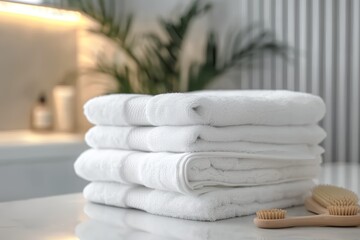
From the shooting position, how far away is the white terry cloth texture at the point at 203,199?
0.91m

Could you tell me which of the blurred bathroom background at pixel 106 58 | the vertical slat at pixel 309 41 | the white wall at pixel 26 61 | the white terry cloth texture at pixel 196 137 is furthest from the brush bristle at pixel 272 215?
the white wall at pixel 26 61

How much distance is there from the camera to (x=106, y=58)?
2660 millimetres

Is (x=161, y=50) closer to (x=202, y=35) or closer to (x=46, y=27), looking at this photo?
(x=202, y=35)

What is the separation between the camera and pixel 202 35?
267 cm

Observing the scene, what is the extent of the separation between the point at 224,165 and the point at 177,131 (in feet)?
0.29

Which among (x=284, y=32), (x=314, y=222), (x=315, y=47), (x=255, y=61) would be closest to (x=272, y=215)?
(x=314, y=222)

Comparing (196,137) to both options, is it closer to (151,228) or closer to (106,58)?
(151,228)

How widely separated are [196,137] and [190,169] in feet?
0.15

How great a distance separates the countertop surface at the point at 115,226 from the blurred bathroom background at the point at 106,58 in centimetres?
89

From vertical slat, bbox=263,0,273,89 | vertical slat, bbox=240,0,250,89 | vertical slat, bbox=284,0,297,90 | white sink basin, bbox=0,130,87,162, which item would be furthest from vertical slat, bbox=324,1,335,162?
white sink basin, bbox=0,130,87,162

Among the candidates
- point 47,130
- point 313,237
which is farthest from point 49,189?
point 313,237

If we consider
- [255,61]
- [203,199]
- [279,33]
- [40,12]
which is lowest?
[203,199]

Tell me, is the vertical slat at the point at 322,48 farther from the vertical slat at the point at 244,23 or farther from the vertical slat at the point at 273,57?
the vertical slat at the point at 244,23

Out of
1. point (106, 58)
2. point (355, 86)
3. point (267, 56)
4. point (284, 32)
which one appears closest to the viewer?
point (355, 86)
